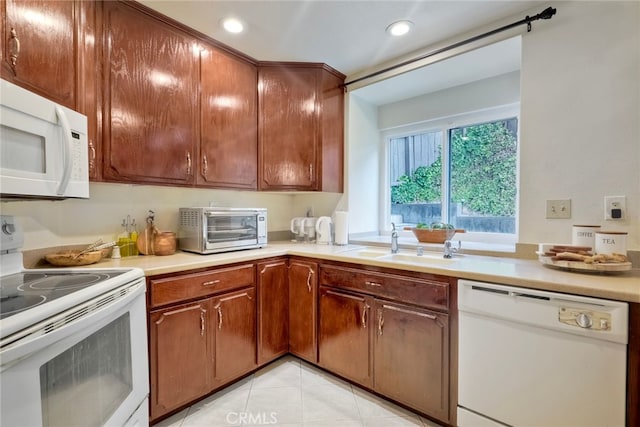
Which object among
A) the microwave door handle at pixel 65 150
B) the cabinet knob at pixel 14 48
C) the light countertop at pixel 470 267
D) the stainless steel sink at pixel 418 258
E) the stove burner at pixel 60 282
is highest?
the cabinet knob at pixel 14 48

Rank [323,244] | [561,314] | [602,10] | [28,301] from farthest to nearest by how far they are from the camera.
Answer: [323,244] → [602,10] → [561,314] → [28,301]

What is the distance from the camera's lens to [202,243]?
6.06ft

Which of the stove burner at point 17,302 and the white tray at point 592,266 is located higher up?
the white tray at point 592,266

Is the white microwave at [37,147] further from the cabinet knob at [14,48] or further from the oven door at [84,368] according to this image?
the oven door at [84,368]

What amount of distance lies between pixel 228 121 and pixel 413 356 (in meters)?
1.97

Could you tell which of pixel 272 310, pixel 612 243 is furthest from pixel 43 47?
pixel 612 243

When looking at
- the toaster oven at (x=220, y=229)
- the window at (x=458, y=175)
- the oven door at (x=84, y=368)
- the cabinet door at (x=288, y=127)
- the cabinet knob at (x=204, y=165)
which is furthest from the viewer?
the cabinet door at (x=288, y=127)

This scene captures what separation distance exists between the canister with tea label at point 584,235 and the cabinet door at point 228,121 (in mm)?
2047

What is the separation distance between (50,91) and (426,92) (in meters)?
2.54

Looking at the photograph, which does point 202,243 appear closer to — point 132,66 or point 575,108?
point 132,66

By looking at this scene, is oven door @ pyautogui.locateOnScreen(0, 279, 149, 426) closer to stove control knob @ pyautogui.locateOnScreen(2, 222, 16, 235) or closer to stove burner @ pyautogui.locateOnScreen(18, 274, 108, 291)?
stove burner @ pyautogui.locateOnScreen(18, 274, 108, 291)

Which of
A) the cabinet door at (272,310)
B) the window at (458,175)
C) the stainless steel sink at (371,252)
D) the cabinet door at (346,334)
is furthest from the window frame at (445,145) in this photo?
the cabinet door at (272,310)

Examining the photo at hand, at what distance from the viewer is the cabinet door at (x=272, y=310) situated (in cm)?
199

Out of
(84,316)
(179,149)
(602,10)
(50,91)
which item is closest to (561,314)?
(602,10)
